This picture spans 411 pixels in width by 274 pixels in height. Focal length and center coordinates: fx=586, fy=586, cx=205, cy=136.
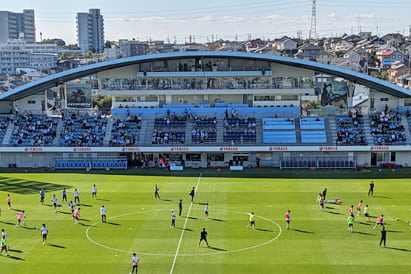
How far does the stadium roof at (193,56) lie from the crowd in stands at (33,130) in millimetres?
3124

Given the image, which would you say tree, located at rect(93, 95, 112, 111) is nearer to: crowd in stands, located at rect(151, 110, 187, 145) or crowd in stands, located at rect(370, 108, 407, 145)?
crowd in stands, located at rect(151, 110, 187, 145)

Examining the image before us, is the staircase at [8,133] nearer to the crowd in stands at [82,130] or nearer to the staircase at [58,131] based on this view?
the staircase at [58,131]

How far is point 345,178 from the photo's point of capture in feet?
182

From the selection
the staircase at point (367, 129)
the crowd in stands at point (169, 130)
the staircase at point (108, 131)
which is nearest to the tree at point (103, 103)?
the staircase at point (108, 131)

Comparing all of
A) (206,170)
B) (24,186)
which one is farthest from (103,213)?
(206,170)

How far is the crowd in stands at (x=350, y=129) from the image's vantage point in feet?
204

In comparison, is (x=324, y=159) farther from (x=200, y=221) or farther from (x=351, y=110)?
(x=200, y=221)

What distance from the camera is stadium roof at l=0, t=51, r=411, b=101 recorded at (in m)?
65.3

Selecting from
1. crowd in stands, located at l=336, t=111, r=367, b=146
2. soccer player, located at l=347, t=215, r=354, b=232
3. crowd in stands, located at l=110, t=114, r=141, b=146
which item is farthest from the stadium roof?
soccer player, located at l=347, t=215, r=354, b=232

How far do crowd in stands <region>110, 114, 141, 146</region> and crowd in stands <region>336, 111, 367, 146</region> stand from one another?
21928 millimetres

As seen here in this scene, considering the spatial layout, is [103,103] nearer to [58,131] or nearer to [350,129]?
[58,131]

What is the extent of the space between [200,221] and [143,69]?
112 feet

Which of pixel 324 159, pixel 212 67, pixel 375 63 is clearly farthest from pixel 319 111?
pixel 375 63

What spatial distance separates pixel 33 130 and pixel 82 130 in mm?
5598
